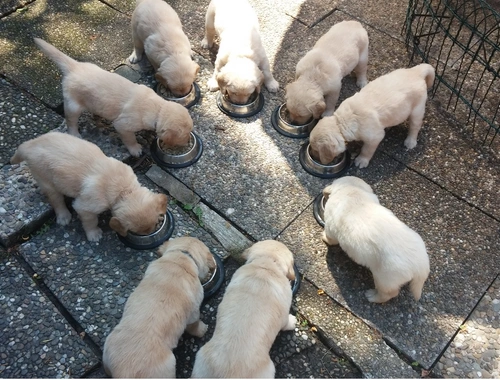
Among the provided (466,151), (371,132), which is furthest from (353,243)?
(466,151)

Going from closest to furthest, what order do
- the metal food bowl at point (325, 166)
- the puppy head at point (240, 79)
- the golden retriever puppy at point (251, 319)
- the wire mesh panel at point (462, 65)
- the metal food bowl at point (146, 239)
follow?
the golden retriever puppy at point (251, 319) < the metal food bowl at point (146, 239) < the metal food bowl at point (325, 166) < the puppy head at point (240, 79) < the wire mesh panel at point (462, 65)

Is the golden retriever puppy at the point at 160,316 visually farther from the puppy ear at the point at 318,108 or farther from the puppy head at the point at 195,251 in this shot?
the puppy ear at the point at 318,108

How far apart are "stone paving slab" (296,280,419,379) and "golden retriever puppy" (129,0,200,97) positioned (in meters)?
2.31

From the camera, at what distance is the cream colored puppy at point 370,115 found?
4.21 metres

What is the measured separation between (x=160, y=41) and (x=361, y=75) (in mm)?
2092

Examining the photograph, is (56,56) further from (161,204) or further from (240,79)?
(161,204)

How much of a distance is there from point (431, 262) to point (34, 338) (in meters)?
2.99

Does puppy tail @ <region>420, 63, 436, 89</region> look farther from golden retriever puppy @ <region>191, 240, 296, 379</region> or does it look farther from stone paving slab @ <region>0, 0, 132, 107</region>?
stone paving slab @ <region>0, 0, 132, 107</region>

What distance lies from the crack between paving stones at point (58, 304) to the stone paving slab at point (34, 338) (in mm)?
29

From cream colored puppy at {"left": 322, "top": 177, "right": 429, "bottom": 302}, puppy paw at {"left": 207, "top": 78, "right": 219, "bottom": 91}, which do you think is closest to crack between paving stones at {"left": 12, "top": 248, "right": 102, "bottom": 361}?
cream colored puppy at {"left": 322, "top": 177, "right": 429, "bottom": 302}

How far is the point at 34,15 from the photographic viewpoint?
5.88m

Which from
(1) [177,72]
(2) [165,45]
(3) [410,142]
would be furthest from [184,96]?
(3) [410,142]

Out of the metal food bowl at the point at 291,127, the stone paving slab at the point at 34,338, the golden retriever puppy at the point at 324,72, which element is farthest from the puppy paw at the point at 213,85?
the stone paving slab at the point at 34,338

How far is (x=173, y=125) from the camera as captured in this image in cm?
418
